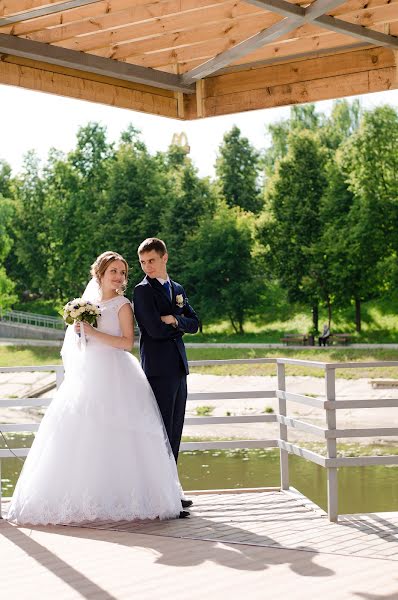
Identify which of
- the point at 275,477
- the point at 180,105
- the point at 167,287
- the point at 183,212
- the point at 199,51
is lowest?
the point at 275,477

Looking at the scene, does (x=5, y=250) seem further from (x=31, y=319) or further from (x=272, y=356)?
(x=272, y=356)

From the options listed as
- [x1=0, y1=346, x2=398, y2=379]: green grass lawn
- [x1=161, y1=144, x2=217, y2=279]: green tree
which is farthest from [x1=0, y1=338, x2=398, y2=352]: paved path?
[x1=161, y1=144, x2=217, y2=279]: green tree

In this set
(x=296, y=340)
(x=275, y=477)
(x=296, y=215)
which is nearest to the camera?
(x=275, y=477)

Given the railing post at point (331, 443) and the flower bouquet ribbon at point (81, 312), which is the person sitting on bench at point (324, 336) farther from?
the flower bouquet ribbon at point (81, 312)

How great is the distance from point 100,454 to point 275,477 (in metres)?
9.61

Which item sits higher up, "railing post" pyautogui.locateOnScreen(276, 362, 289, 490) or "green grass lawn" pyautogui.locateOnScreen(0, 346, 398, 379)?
"railing post" pyautogui.locateOnScreen(276, 362, 289, 490)

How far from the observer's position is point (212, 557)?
5.50 meters

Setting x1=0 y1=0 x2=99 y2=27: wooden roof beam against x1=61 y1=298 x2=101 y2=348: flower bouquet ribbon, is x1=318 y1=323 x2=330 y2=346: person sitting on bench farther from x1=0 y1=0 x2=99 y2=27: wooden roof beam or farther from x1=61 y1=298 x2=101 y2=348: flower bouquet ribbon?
x1=0 y1=0 x2=99 y2=27: wooden roof beam

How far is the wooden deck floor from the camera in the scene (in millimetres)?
4797

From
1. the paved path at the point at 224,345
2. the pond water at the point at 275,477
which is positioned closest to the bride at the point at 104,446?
the pond water at the point at 275,477

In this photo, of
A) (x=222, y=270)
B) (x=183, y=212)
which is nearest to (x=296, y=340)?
(x=222, y=270)

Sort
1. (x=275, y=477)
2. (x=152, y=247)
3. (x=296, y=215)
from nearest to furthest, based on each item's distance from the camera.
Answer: (x=152, y=247)
(x=275, y=477)
(x=296, y=215)

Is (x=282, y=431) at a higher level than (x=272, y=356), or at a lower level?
higher

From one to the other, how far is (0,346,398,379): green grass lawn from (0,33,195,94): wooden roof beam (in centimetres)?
2077
